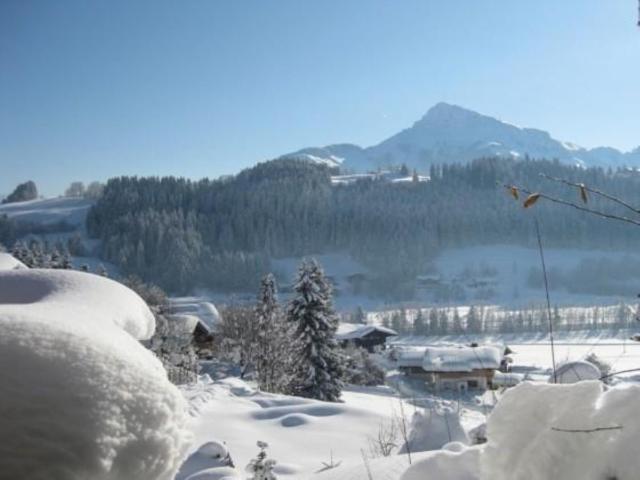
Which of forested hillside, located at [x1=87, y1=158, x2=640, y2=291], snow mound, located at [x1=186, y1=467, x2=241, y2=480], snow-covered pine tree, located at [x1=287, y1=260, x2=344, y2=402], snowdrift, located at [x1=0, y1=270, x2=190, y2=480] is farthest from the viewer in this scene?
forested hillside, located at [x1=87, y1=158, x2=640, y2=291]

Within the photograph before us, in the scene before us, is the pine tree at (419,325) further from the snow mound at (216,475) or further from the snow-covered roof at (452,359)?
the snow mound at (216,475)

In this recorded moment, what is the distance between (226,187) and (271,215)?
18702 mm

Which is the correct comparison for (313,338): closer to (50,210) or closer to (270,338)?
(270,338)

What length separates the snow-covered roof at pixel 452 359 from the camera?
2268 centimetres

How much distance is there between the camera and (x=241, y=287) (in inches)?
4299

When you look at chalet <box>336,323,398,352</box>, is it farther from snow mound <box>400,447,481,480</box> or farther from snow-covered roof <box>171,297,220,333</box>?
snow mound <box>400,447,481,480</box>

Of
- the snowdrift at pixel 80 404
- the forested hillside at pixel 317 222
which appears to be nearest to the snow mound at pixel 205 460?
the snowdrift at pixel 80 404

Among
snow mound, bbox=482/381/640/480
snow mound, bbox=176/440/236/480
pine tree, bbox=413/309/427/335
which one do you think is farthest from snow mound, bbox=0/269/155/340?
pine tree, bbox=413/309/427/335

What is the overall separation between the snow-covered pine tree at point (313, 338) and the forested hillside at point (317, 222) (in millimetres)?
85654

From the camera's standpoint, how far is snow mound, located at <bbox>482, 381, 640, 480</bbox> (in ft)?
3.42

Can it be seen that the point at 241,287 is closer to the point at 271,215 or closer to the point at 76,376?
the point at 271,215

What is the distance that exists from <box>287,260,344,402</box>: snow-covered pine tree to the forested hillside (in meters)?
85.7

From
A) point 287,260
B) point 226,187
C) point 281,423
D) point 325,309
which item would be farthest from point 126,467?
point 226,187

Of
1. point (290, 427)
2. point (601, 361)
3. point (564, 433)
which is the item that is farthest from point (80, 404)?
point (290, 427)
